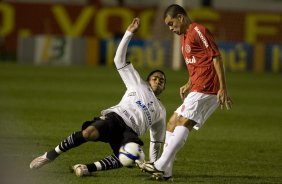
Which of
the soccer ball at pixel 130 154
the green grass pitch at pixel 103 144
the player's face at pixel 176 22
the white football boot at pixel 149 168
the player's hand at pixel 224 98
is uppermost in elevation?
the player's face at pixel 176 22

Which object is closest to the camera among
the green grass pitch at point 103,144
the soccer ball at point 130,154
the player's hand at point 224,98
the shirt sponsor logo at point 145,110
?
the player's hand at point 224,98

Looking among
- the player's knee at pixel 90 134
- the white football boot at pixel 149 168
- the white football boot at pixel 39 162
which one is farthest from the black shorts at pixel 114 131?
the white football boot at pixel 39 162

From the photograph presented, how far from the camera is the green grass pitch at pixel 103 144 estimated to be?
30.5ft

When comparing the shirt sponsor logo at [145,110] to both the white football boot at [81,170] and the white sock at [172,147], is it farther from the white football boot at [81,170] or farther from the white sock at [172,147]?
the white football boot at [81,170]

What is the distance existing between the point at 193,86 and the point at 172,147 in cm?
70

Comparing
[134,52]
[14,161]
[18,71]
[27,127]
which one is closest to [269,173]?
[14,161]

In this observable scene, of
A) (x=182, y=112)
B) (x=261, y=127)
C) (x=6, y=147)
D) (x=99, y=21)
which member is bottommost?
(x=99, y=21)

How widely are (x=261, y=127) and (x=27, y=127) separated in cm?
441

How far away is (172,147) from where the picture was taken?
870 cm

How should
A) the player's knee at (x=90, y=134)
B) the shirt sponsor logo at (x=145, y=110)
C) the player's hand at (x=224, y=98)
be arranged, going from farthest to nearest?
the shirt sponsor logo at (x=145, y=110) < the player's knee at (x=90, y=134) < the player's hand at (x=224, y=98)

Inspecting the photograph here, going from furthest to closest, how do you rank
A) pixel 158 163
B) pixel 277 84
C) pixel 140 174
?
pixel 277 84 → pixel 140 174 → pixel 158 163

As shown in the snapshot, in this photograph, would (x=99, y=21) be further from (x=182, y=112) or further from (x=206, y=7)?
(x=182, y=112)

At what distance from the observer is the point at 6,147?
11141 mm

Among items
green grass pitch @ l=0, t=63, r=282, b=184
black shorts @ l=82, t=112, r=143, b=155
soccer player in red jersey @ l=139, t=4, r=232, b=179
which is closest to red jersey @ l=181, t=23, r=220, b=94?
soccer player in red jersey @ l=139, t=4, r=232, b=179
